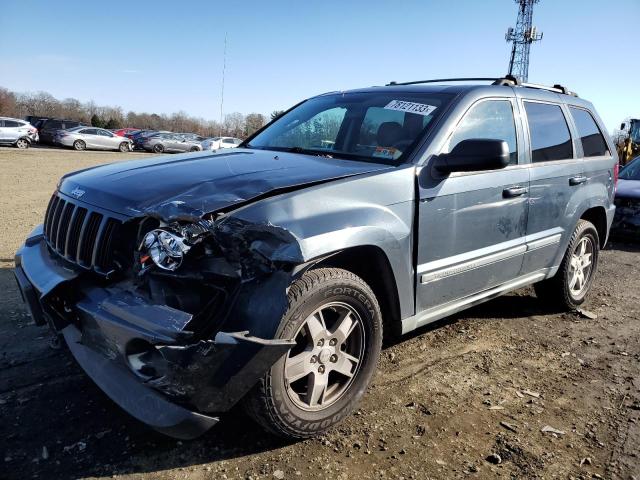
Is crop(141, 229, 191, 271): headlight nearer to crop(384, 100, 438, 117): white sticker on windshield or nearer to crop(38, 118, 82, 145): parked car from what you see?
crop(384, 100, 438, 117): white sticker on windshield

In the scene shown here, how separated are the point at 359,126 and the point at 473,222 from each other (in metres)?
1.07

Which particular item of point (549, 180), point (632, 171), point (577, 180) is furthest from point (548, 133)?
point (632, 171)

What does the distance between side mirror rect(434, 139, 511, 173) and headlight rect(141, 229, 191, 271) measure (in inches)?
64.9

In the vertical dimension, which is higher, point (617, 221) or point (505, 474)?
point (617, 221)

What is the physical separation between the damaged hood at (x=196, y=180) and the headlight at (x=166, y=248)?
0.29 ft

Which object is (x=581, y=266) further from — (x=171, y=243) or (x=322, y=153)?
(x=171, y=243)

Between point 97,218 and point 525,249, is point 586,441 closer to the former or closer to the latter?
point 525,249

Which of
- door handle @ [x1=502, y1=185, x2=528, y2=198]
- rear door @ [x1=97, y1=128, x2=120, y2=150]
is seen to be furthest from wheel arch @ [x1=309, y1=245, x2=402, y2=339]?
rear door @ [x1=97, y1=128, x2=120, y2=150]

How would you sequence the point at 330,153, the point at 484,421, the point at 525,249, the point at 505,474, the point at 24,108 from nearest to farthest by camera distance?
the point at 505,474
the point at 484,421
the point at 330,153
the point at 525,249
the point at 24,108

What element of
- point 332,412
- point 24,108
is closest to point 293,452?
point 332,412

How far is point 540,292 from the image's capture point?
16.2ft

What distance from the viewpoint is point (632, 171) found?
9.62 metres

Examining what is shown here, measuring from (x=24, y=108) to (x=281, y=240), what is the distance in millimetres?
78080

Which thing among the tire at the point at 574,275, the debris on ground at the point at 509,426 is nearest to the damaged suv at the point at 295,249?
the tire at the point at 574,275
